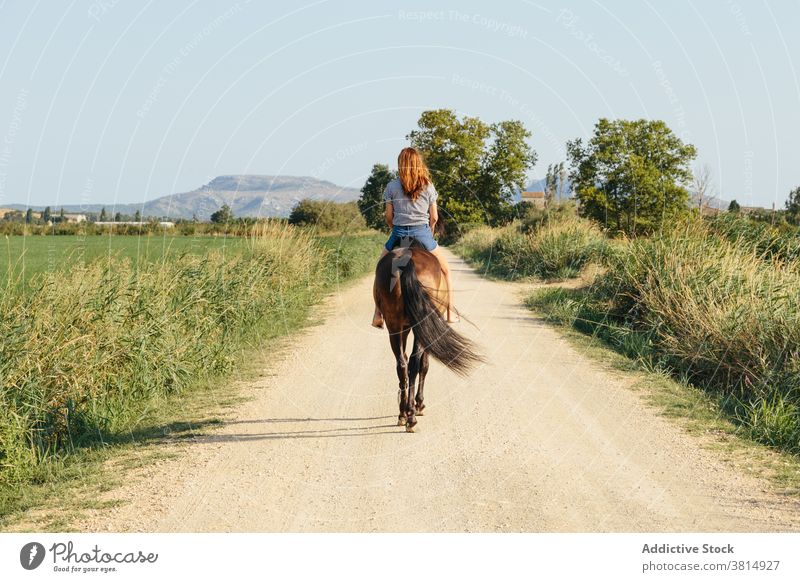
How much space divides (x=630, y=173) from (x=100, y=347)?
35.2 metres

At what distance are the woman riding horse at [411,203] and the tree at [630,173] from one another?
29.1 m

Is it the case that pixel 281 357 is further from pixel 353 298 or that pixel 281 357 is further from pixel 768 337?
pixel 353 298

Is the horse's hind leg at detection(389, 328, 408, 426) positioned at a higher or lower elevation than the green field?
lower

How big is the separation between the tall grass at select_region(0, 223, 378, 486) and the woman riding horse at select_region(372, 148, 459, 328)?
109 inches

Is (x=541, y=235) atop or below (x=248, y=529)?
atop

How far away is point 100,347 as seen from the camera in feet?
26.5

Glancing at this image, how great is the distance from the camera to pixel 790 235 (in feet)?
53.7

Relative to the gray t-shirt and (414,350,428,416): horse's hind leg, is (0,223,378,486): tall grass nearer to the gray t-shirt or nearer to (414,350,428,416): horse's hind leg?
(414,350,428,416): horse's hind leg

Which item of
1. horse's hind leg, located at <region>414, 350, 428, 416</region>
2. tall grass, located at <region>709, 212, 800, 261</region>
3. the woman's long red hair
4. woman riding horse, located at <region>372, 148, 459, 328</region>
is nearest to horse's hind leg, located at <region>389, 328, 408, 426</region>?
horse's hind leg, located at <region>414, 350, 428, 416</region>

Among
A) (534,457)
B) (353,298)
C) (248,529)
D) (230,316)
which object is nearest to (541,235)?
(353,298)

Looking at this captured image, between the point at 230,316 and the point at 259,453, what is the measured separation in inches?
234

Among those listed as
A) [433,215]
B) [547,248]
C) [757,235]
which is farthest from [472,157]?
[433,215]

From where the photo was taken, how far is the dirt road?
5.10 metres

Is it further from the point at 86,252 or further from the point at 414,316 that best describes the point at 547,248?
the point at 414,316
